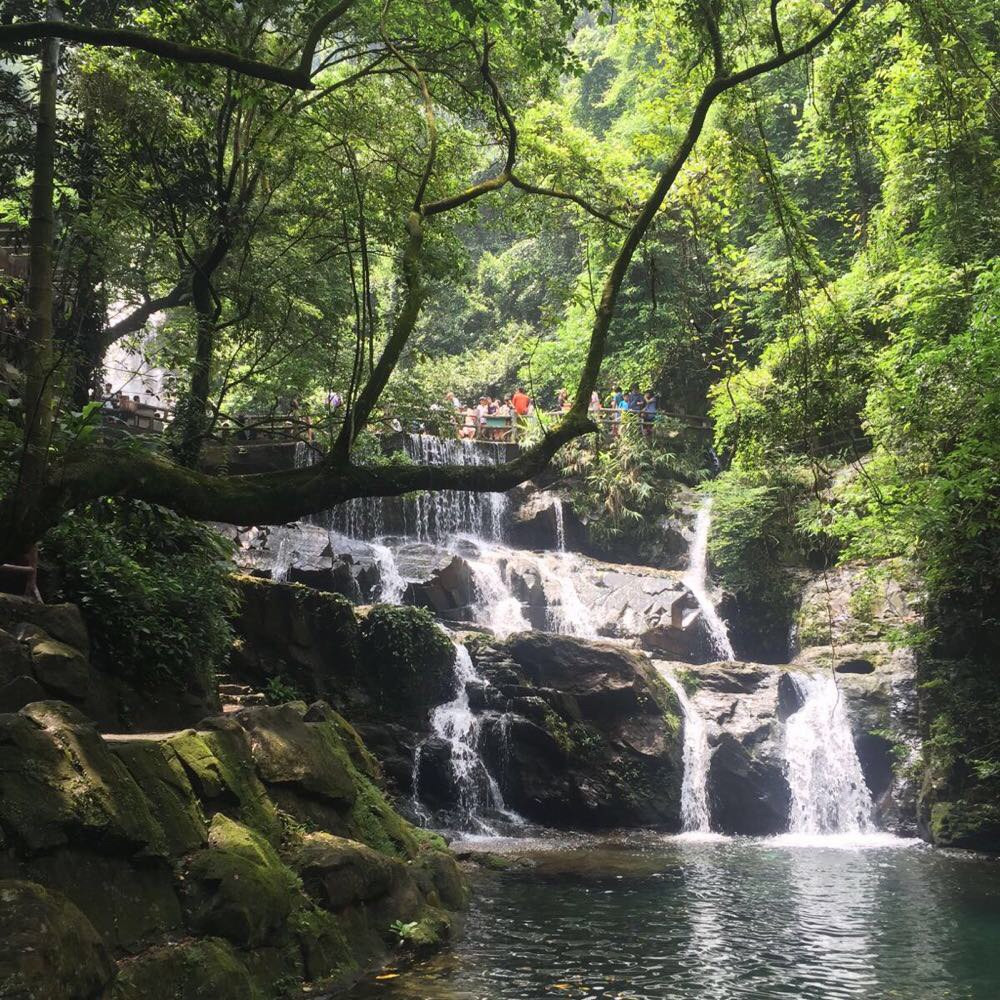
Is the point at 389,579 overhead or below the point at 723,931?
overhead

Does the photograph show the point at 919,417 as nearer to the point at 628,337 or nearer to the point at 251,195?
the point at 251,195

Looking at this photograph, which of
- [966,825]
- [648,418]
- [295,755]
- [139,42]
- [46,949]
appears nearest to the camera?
[46,949]

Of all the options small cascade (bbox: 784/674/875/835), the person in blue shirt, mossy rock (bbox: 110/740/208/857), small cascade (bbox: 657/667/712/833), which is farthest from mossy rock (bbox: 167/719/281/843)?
the person in blue shirt

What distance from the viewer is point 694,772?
15.7 m

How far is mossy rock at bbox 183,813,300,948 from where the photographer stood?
5.34m

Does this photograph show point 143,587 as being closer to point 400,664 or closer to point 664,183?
point 664,183

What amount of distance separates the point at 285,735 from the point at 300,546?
1125cm

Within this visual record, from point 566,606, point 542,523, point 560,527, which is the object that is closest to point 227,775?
point 566,606

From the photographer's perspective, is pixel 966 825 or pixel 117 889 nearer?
pixel 117 889

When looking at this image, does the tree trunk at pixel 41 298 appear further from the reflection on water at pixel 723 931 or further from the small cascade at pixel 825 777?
the small cascade at pixel 825 777

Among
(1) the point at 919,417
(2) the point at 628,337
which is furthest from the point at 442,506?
(1) the point at 919,417

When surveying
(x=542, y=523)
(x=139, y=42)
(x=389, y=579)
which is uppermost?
(x=139, y=42)

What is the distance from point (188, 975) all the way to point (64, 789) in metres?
1.23

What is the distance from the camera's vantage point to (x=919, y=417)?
1191cm
